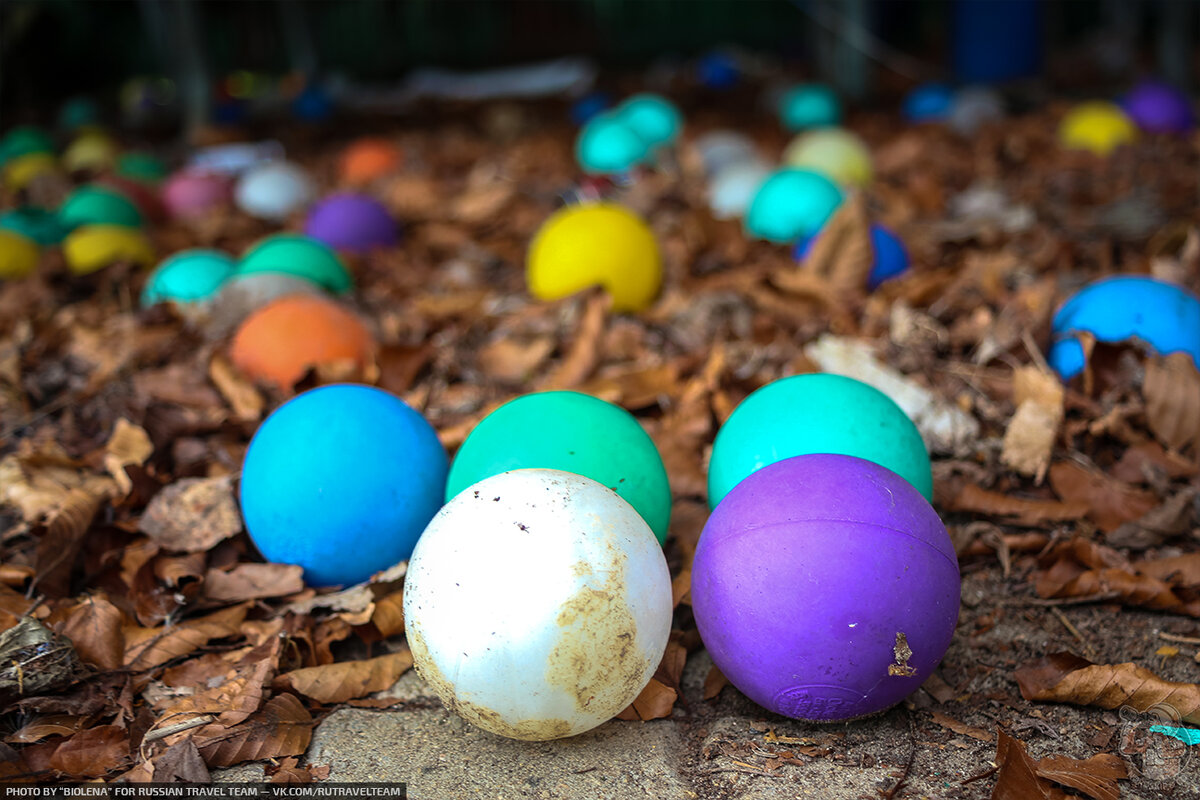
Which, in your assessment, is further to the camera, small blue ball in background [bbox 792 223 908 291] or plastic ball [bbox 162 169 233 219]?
plastic ball [bbox 162 169 233 219]

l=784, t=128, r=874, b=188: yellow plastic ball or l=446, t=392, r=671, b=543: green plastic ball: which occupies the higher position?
l=446, t=392, r=671, b=543: green plastic ball

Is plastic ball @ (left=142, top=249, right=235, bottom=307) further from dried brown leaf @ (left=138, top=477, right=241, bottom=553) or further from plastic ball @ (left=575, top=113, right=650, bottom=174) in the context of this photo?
plastic ball @ (left=575, top=113, right=650, bottom=174)

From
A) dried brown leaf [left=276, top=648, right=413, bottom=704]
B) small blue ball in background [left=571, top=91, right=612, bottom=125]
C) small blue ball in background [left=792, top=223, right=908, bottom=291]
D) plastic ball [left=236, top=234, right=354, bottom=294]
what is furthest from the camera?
small blue ball in background [left=571, top=91, right=612, bottom=125]

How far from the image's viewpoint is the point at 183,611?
2.70m

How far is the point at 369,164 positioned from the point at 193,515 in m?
5.59

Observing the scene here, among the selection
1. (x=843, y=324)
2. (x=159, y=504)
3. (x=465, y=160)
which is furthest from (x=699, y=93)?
(x=159, y=504)

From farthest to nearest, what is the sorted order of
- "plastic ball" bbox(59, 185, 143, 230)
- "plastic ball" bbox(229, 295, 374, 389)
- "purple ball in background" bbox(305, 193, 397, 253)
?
1. "plastic ball" bbox(59, 185, 143, 230)
2. "purple ball in background" bbox(305, 193, 397, 253)
3. "plastic ball" bbox(229, 295, 374, 389)

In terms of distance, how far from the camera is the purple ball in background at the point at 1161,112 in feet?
26.5

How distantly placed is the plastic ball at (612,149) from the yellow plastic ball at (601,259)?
2.73m

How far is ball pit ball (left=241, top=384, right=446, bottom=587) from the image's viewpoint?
8.76ft

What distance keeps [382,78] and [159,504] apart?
15.4m

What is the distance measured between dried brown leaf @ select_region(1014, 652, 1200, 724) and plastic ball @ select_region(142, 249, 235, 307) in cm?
364

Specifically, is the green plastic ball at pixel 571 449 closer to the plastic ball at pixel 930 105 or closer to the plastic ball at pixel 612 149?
the plastic ball at pixel 612 149

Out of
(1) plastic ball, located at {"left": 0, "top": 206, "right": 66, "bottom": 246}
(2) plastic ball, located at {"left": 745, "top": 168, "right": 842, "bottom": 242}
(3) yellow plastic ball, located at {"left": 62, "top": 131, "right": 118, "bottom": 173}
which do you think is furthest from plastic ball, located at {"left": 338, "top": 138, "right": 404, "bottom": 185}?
(2) plastic ball, located at {"left": 745, "top": 168, "right": 842, "bottom": 242}
